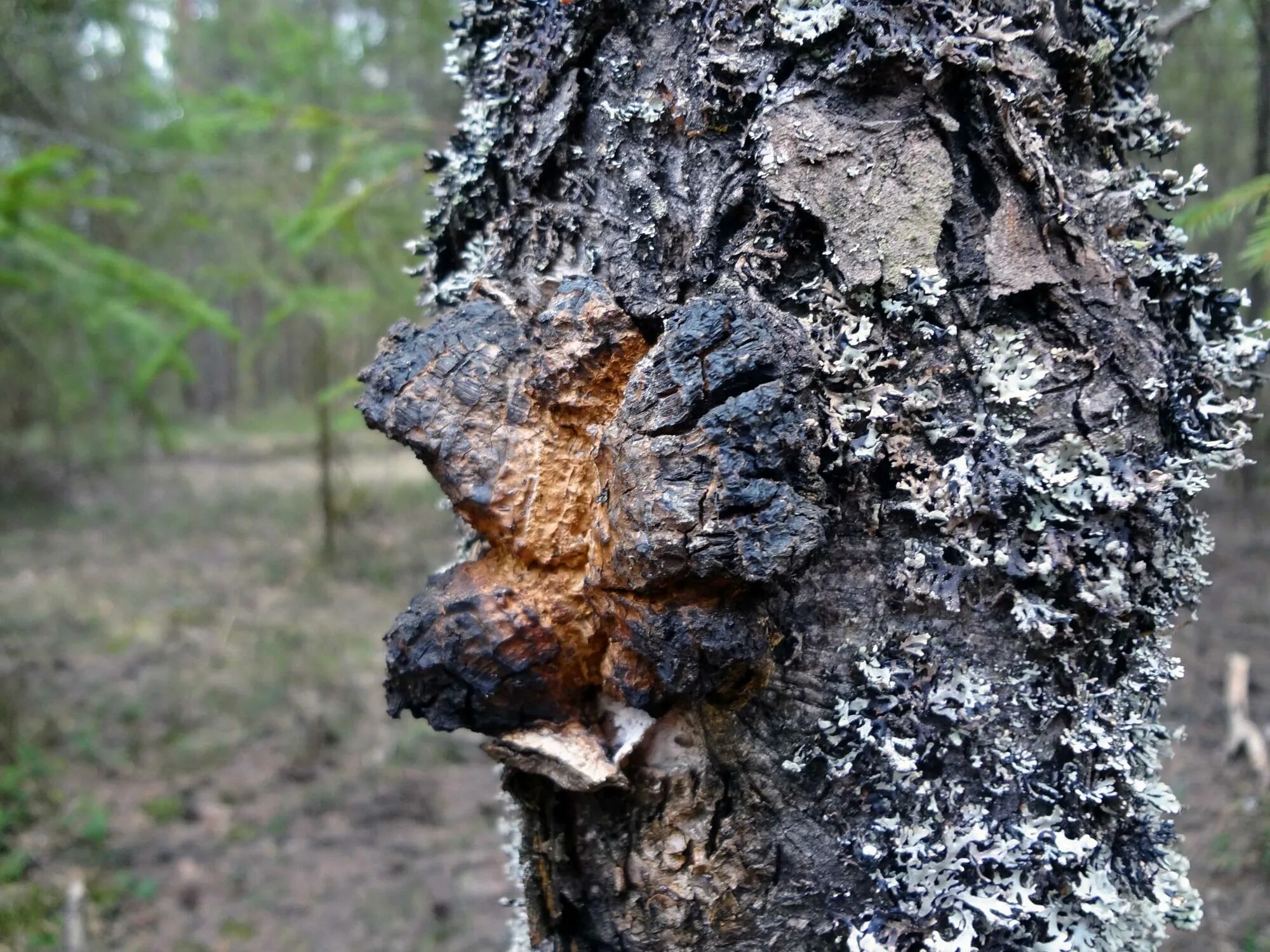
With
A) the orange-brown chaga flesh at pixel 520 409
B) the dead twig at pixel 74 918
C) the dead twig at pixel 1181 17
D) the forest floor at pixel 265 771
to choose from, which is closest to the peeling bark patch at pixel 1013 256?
the orange-brown chaga flesh at pixel 520 409

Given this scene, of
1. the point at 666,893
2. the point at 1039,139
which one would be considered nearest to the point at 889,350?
the point at 1039,139

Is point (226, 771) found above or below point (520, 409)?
above

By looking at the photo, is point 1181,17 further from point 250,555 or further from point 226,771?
point 250,555

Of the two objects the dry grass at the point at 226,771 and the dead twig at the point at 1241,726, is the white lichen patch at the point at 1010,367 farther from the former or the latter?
the dead twig at the point at 1241,726

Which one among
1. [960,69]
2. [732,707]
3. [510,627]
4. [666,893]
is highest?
[960,69]

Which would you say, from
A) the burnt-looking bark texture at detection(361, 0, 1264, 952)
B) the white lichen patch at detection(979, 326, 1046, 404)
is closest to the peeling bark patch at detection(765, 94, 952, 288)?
the burnt-looking bark texture at detection(361, 0, 1264, 952)

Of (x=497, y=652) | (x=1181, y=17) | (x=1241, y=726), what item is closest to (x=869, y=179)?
(x=497, y=652)

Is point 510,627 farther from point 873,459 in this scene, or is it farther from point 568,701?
point 873,459
